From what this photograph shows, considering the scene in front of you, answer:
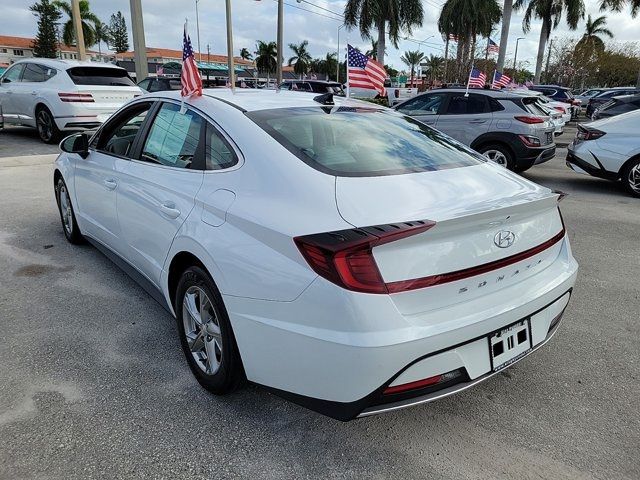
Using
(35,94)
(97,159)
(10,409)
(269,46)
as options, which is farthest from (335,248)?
(269,46)

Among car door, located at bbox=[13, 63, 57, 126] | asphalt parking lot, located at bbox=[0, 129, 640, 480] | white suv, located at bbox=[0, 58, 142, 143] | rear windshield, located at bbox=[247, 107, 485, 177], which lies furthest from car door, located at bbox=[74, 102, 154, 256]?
car door, located at bbox=[13, 63, 57, 126]

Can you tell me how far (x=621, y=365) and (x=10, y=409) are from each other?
11.3 ft

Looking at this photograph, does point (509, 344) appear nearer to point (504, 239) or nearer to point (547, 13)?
point (504, 239)

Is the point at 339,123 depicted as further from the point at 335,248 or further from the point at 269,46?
the point at 269,46

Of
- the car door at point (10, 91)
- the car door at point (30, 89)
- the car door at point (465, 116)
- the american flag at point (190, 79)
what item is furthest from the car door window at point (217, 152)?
the car door at point (10, 91)

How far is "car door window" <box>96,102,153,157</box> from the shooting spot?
11.5 feet

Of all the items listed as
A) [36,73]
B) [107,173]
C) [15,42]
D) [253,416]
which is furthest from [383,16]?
[15,42]

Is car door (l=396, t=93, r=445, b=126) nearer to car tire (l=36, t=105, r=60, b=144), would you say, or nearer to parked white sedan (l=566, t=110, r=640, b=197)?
parked white sedan (l=566, t=110, r=640, b=197)

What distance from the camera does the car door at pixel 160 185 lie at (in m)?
2.72

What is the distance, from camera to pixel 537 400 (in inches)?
105

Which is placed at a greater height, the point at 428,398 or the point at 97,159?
the point at 97,159

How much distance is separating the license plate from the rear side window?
11092 millimetres

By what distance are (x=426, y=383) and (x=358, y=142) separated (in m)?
1.38

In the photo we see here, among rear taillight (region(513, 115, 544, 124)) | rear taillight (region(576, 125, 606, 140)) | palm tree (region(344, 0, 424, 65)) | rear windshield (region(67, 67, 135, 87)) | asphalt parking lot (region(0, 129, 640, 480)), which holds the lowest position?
asphalt parking lot (region(0, 129, 640, 480))
